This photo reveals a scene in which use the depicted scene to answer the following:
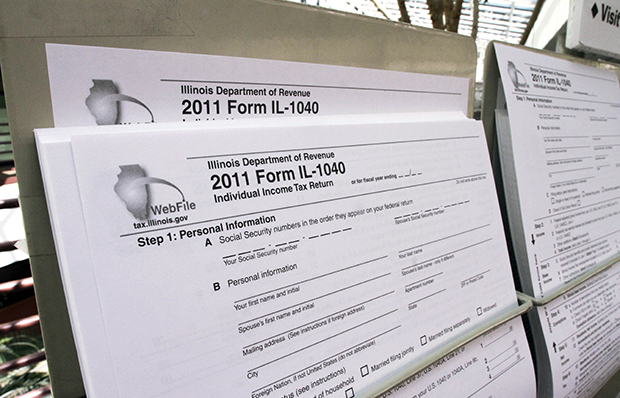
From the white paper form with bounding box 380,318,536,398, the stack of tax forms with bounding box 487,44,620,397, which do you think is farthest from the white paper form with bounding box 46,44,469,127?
the white paper form with bounding box 380,318,536,398

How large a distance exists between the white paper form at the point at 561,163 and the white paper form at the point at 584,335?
0.05 metres

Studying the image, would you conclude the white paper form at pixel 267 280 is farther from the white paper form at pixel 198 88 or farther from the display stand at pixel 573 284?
the display stand at pixel 573 284

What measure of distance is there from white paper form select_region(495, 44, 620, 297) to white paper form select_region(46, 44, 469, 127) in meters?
0.28

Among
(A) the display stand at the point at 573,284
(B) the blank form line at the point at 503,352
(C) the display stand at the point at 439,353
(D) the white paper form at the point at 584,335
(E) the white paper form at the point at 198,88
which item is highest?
(E) the white paper form at the point at 198,88

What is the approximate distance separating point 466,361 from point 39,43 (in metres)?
0.66

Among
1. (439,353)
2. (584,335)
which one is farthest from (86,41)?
(584,335)

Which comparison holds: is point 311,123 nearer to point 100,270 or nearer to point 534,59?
point 100,270

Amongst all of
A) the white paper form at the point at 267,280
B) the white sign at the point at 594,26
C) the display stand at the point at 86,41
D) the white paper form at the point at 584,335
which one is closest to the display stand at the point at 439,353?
the white paper form at the point at 267,280

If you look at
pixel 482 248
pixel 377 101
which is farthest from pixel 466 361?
pixel 377 101

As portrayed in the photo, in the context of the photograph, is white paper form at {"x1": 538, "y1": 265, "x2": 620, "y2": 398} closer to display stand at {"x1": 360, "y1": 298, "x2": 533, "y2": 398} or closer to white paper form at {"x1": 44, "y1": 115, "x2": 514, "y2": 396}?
display stand at {"x1": 360, "y1": 298, "x2": 533, "y2": 398}

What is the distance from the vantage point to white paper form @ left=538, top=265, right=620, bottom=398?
657 mm

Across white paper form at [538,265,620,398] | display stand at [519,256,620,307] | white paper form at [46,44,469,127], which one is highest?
white paper form at [46,44,469,127]

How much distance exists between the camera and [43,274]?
0.35 meters

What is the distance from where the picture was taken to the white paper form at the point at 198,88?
345mm
